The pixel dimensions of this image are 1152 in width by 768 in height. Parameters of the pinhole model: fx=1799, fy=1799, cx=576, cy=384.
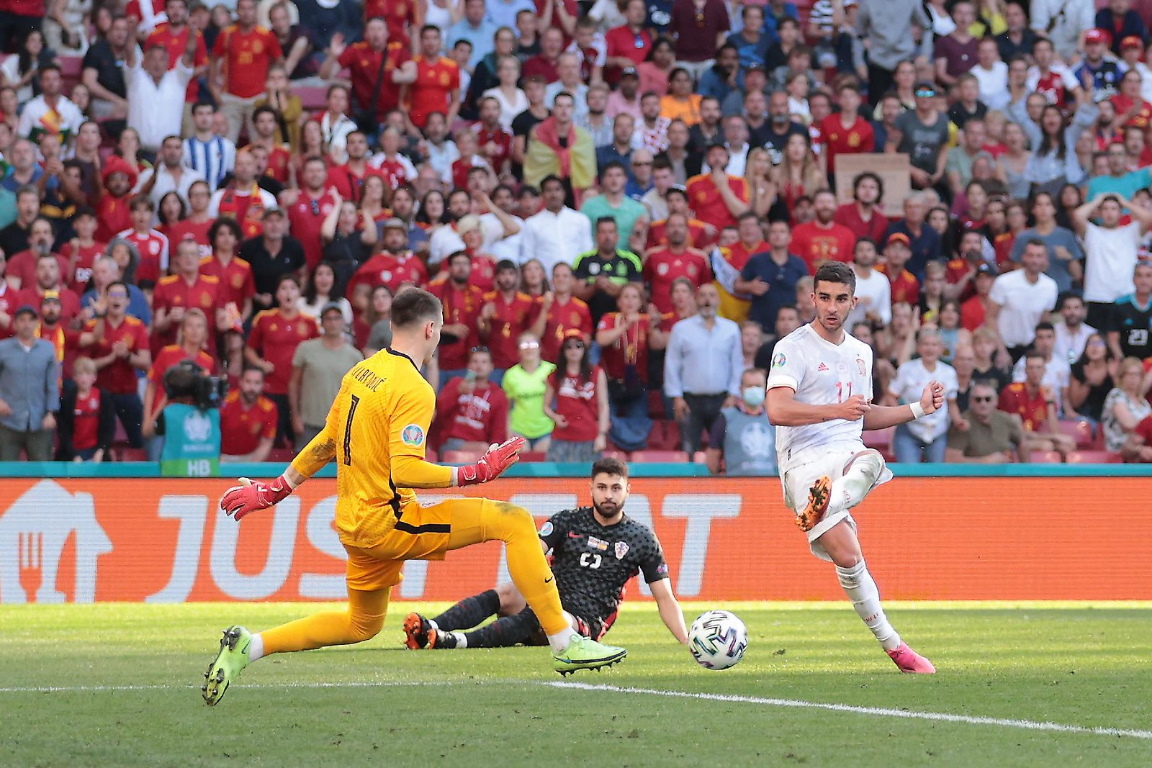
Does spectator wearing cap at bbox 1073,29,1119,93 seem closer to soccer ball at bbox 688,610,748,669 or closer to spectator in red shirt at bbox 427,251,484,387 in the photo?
spectator in red shirt at bbox 427,251,484,387

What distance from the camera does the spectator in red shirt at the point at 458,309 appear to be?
18.4 meters

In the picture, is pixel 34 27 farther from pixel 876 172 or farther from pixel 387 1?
pixel 876 172

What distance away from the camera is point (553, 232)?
19281 mm

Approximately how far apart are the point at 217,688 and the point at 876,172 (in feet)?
48.9

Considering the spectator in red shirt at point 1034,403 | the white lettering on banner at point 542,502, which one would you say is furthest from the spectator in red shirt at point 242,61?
the spectator in red shirt at point 1034,403

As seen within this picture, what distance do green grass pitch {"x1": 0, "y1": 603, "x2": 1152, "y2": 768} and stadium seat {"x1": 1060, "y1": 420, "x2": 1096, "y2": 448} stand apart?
6432 millimetres

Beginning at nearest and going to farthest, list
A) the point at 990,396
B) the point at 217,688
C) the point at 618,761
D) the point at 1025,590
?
the point at 618,761 < the point at 217,688 < the point at 1025,590 < the point at 990,396

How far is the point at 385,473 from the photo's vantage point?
8047 millimetres

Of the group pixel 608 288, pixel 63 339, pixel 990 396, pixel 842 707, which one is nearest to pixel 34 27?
pixel 63 339

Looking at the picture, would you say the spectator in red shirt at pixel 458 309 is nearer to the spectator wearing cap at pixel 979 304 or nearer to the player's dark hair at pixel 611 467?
the spectator wearing cap at pixel 979 304

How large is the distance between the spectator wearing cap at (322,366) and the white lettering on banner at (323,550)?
1.51 m

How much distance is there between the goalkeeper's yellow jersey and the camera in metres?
7.85

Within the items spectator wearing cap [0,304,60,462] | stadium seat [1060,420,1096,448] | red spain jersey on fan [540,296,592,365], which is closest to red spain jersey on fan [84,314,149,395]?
spectator wearing cap [0,304,60,462]

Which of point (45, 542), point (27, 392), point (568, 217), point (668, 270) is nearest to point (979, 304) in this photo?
point (668, 270)
